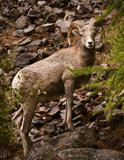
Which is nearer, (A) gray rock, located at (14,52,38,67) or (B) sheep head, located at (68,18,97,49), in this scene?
(B) sheep head, located at (68,18,97,49)

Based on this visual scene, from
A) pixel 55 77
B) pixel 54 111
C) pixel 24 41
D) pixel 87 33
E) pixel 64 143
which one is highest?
pixel 87 33

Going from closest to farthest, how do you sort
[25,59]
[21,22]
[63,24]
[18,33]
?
[25,59] → [63,24] → [18,33] → [21,22]

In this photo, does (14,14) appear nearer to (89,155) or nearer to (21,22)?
(21,22)

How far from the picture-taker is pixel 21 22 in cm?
1345

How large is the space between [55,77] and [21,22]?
7813 mm

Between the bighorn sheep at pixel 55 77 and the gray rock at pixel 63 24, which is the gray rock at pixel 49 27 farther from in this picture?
the bighorn sheep at pixel 55 77

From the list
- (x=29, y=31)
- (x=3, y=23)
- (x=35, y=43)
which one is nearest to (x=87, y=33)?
(x=35, y=43)

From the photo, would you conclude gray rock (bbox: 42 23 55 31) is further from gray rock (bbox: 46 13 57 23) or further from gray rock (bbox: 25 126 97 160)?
gray rock (bbox: 25 126 97 160)

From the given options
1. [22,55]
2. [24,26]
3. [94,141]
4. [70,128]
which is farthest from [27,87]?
[24,26]

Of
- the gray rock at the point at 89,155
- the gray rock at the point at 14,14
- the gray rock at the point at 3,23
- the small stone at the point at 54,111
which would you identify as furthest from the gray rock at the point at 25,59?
the gray rock at the point at 89,155

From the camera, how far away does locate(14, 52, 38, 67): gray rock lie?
10.8 m

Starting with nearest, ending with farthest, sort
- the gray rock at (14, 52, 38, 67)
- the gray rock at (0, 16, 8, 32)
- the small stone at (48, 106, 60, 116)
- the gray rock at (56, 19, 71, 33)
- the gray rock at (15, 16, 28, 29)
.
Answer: the small stone at (48, 106, 60, 116) < the gray rock at (14, 52, 38, 67) < the gray rock at (56, 19, 71, 33) < the gray rock at (15, 16, 28, 29) < the gray rock at (0, 16, 8, 32)

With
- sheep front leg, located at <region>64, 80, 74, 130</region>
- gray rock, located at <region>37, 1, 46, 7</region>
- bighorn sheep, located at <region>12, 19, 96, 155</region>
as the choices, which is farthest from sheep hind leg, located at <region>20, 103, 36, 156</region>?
gray rock, located at <region>37, 1, 46, 7</region>

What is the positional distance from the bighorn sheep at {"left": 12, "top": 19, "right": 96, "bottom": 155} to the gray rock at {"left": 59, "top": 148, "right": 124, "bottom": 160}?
1.57 meters
